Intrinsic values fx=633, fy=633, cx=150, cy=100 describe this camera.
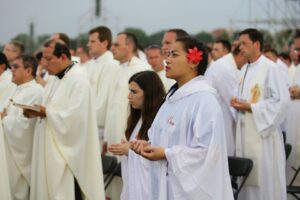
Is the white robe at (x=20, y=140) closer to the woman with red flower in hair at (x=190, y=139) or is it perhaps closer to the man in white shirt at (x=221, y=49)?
the woman with red flower in hair at (x=190, y=139)

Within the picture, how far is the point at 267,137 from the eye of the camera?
8.24 meters

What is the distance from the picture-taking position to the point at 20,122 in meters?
8.05

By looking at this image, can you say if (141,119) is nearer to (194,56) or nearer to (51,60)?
(51,60)

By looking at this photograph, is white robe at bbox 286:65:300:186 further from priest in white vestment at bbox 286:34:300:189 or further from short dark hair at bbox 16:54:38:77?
short dark hair at bbox 16:54:38:77

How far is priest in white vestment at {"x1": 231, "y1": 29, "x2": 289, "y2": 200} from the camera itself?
26.6 feet

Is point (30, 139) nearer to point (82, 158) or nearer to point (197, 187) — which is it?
point (82, 158)

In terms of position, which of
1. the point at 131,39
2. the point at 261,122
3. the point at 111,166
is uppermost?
the point at 131,39

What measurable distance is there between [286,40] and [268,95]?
24598 mm

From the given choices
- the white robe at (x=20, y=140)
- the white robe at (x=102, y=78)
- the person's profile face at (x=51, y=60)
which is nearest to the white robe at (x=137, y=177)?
the person's profile face at (x=51, y=60)

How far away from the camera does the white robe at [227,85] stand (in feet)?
29.3

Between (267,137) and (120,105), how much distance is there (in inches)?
88.3

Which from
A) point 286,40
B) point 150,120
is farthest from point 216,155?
point 286,40

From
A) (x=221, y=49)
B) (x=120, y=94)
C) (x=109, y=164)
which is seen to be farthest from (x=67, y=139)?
(x=221, y=49)

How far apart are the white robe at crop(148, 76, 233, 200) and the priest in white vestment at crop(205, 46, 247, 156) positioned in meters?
4.03
